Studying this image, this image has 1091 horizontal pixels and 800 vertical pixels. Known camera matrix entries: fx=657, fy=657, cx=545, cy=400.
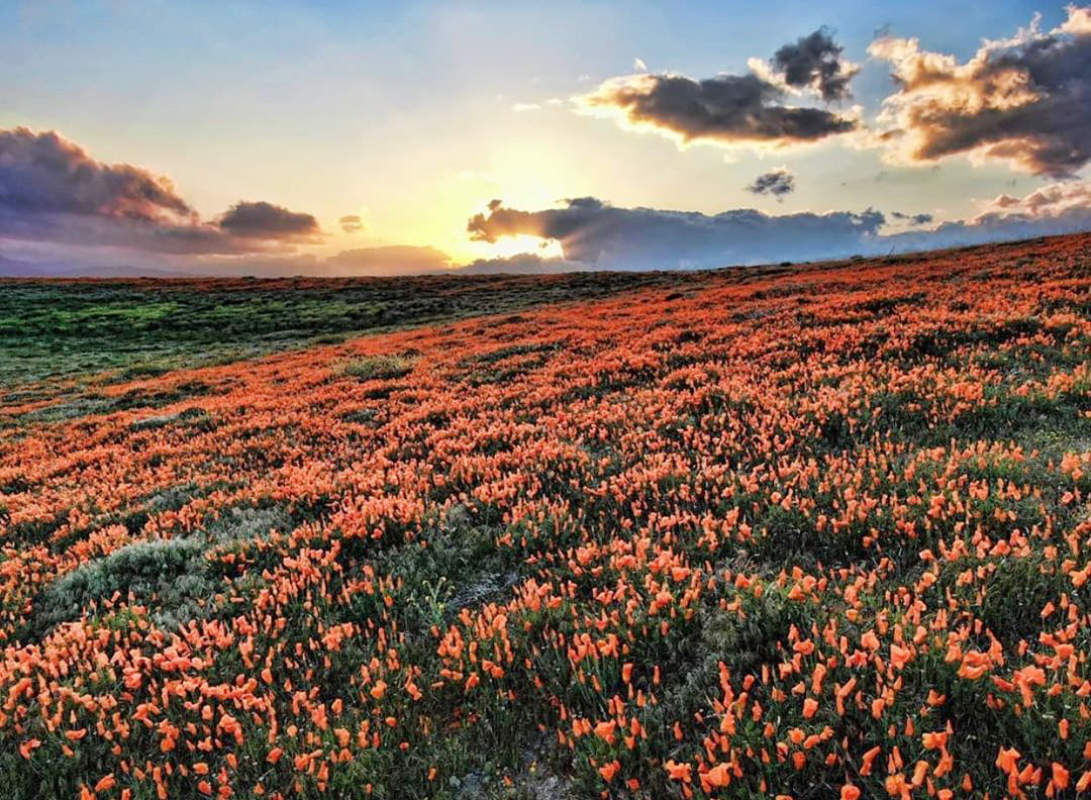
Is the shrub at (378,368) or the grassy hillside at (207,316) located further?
the grassy hillside at (207,316)

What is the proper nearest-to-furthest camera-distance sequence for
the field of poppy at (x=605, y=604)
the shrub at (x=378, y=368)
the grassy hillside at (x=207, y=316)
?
the field of poppy at (x=605, y=604)
the shrub at (x=378, y=368)
the grassy hillside at (x=207, y=316)

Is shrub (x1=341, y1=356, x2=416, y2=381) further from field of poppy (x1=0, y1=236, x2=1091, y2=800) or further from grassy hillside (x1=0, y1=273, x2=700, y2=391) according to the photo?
grassy hillside (x1=0, y1=273, x2=700, y2=391)

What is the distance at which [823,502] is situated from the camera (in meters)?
6.34

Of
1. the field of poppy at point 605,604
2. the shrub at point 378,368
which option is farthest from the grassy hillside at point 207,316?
the field of poppy at point 605,604

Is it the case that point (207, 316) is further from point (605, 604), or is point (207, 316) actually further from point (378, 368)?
point (605, 604)

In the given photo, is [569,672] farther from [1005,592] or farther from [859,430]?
[859,430]

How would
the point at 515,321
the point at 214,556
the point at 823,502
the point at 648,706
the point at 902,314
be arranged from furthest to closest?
the point at 515,321
the point at 902,314
the point at 214,556
the point at 823,502
the point at 648,706

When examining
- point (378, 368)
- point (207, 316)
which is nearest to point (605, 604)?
point (378, 368)

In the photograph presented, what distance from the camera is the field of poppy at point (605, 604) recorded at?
353 centimetres

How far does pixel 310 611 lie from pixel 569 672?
2.64 metres

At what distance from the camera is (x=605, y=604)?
5043mm

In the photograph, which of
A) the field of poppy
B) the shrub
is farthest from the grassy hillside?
the field of poppy

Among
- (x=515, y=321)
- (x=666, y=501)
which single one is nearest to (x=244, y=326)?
(x=515, y=321)

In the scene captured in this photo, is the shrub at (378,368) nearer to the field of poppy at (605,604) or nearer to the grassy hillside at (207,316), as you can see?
the field of poppy at (605,604)
